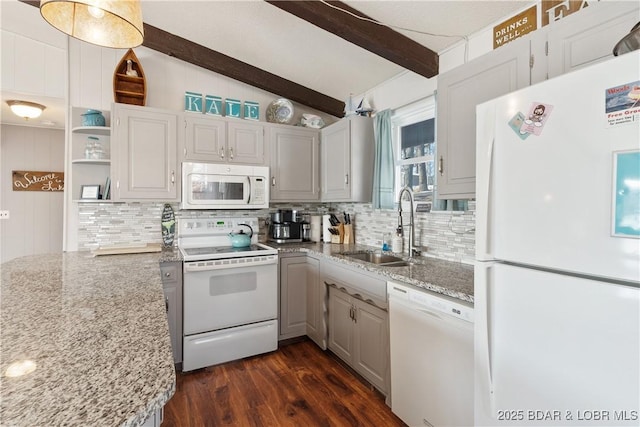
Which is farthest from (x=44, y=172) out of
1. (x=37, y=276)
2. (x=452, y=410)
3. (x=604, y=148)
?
(x=604, y=148)

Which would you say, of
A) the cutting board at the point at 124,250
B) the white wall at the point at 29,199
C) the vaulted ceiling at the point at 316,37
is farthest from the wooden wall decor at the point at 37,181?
the vaulted ceiling at the point at 316,37

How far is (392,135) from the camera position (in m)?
2.79

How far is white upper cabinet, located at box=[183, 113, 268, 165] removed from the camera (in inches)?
107

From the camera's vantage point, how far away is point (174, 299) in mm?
2324

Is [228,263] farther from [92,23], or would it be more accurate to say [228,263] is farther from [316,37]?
[316,37]

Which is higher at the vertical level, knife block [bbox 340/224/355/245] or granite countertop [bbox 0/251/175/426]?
knife block [bbox 340/224/355/245]

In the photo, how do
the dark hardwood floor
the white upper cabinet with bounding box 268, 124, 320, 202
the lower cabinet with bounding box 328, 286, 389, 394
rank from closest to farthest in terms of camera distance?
the dark hardwood floor < the lower cabinet with bounding box 328, 286, 389, 394 < the white upper cabinet with bounding box 268, 124, 320, 202

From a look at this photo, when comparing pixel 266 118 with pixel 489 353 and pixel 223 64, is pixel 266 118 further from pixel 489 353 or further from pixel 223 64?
pixel 489 353

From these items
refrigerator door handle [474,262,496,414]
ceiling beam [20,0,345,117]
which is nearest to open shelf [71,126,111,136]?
ceiling beam [20,0,345,117]

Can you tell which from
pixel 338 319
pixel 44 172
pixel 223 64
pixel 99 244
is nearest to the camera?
pixel 338 319

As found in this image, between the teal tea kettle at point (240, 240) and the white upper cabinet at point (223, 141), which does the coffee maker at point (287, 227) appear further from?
the white upper cabinet at point (223, 141)

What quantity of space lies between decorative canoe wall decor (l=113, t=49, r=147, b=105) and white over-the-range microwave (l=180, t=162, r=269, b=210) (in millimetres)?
708

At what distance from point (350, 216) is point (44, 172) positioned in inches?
158

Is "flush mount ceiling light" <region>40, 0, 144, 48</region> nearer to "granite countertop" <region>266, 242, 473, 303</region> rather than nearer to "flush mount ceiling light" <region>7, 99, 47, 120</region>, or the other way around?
"granite countertop" <region>266, 242, 473, 303</region>
